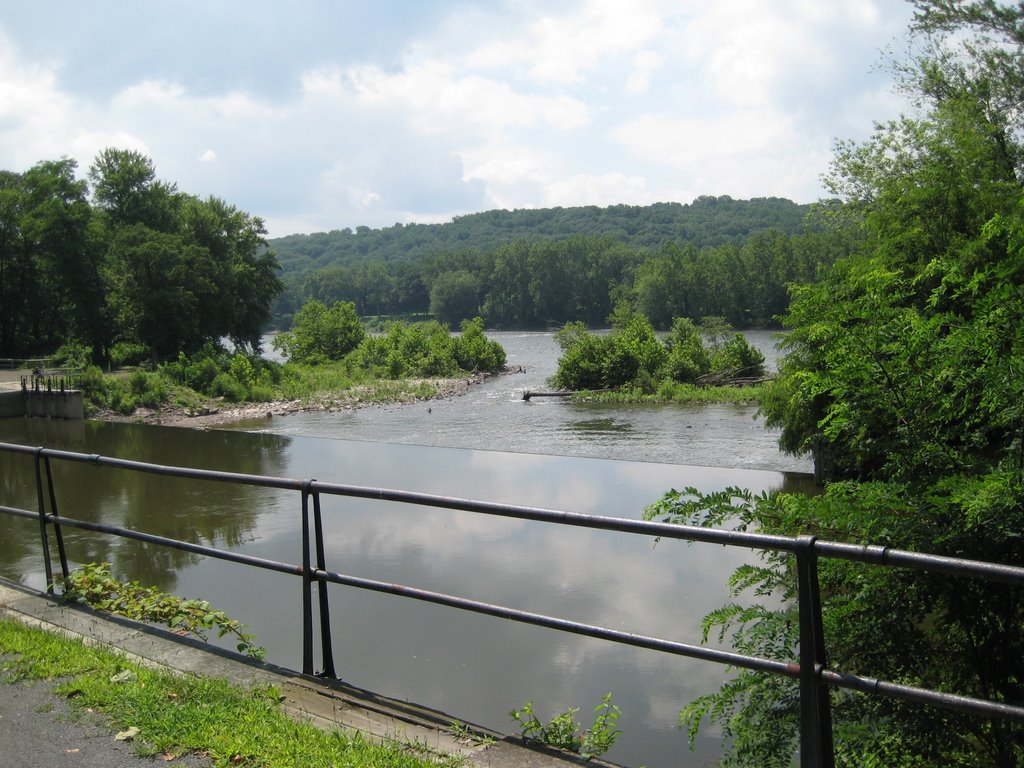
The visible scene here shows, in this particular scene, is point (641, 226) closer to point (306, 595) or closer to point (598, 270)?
point (598, 270)

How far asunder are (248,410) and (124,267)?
45.7 feet

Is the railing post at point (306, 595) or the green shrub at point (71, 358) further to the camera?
the green shrub at point (71, 358)

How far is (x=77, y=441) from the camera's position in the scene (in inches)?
899

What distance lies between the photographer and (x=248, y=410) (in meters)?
30.9

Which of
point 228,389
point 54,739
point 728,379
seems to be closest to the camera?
point 54,739

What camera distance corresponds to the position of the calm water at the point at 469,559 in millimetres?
5988

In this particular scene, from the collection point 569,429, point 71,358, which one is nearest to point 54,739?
point 569,429

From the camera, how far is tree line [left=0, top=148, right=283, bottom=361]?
40.8 m

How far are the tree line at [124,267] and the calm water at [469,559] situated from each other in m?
22.7

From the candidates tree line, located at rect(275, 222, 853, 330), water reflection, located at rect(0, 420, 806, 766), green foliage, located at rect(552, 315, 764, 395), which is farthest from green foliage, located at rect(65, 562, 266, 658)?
tree line, located at rect(275, 222, 853, 330)

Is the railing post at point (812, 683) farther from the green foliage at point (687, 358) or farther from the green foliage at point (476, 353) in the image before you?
the green foliage at point (476, 353)

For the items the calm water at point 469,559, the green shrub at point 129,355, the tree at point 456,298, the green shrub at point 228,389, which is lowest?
the calm water at point 469,559

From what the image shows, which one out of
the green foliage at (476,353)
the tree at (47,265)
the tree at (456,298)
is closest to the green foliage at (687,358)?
the green foliage at (476,353)

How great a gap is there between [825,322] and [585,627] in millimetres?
3625
